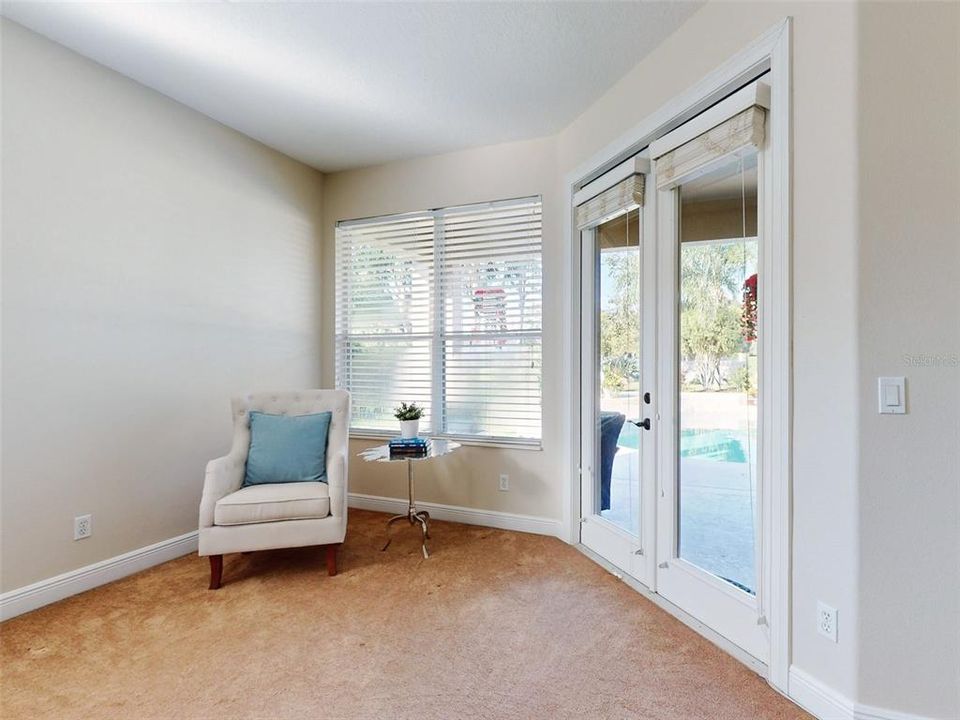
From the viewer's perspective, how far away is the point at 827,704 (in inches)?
59.7

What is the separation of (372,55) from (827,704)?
320 centimetres

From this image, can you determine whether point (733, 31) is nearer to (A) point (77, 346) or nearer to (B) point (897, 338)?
(B) point (897, 338)

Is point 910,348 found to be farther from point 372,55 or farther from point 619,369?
point 372,55

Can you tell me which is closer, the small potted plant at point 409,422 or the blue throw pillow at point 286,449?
the blue throw pillow at point 286,449

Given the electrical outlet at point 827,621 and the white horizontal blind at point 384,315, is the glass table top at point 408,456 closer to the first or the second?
the white horizontal blind at point 384,315

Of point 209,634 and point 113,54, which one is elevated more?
point 113,54

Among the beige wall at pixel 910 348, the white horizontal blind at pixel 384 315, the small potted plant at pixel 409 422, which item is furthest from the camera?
the white horizontal blind at pixel 384 315

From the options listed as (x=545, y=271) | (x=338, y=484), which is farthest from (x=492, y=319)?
(x=338, y=484)

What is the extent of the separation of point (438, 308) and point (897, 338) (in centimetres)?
272

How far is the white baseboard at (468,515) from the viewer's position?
3227 mm

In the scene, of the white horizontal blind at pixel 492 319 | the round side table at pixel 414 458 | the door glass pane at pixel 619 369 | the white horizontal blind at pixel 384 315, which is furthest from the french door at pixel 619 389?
the white horizontal blind at pixel 384 315

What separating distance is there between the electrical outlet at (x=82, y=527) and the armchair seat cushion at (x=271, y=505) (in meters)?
0.65

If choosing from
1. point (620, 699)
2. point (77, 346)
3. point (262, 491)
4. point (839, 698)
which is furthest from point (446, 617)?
point (77, 346)

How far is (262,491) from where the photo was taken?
2.57 meters
